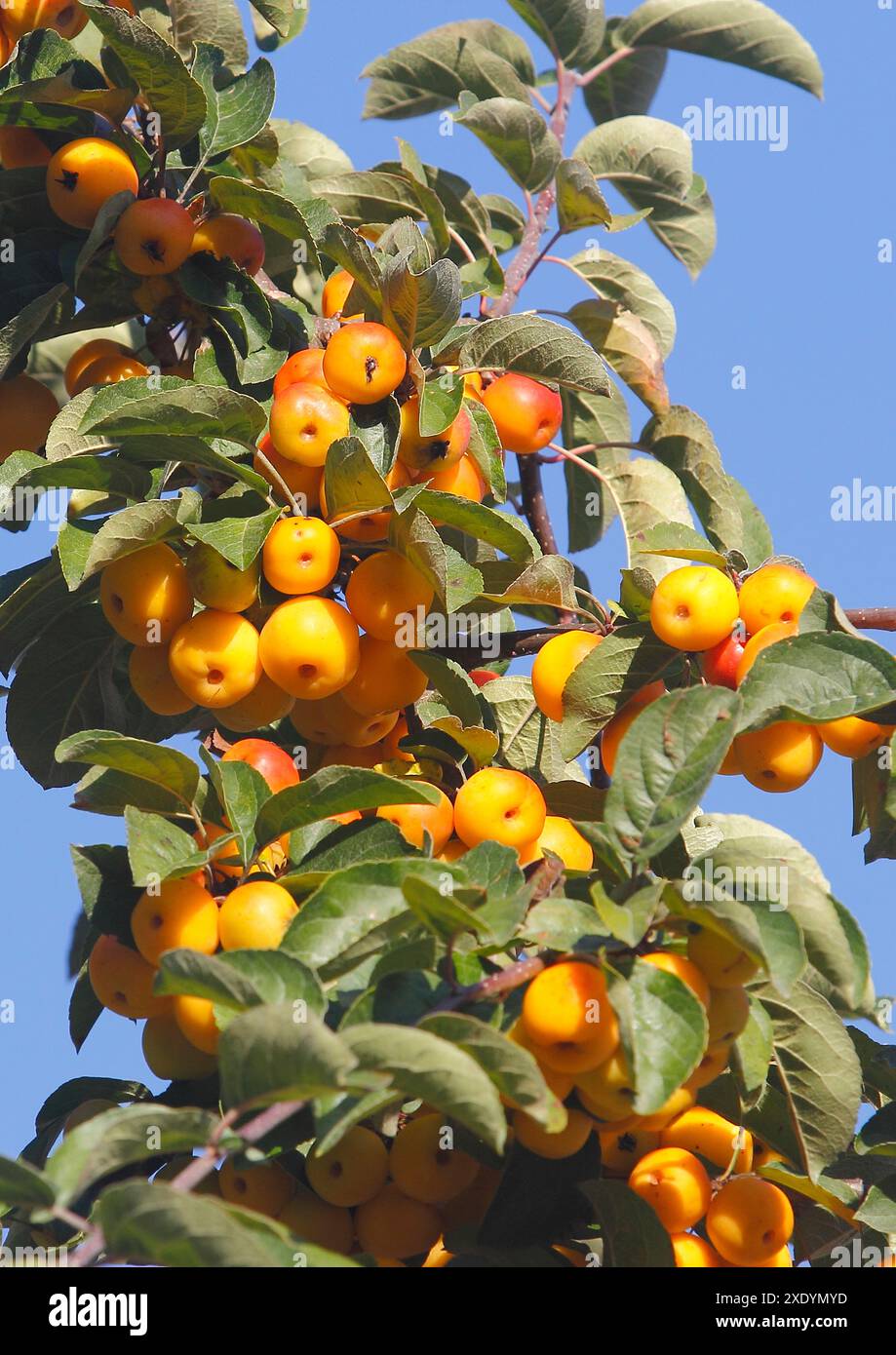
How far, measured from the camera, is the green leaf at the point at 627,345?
3482 mm

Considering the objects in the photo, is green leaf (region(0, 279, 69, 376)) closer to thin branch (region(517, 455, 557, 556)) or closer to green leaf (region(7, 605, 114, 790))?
green leaf (region(7, 605, 114, 790))

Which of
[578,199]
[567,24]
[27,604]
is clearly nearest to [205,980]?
[27,604]

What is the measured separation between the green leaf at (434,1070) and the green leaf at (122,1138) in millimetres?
210

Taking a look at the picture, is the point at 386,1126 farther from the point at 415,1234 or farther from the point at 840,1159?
the point at 840,1159

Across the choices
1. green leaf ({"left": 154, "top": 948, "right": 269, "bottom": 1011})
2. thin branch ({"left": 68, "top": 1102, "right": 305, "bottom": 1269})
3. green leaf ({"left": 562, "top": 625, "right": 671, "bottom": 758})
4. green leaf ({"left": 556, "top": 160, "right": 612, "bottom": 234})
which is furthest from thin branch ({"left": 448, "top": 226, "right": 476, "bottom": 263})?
thin branch ({"left": 68, "top": 1102, "right": 305, "bottom": 1269})

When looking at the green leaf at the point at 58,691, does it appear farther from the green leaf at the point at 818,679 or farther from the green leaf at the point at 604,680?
the green leaf at the point at 818,679

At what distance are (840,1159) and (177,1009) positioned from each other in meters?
1.09

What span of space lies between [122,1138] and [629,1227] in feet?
2.55

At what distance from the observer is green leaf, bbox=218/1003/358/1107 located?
5.41ft

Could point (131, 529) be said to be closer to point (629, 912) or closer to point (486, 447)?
point (486, 447)

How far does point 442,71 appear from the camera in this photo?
3.84m

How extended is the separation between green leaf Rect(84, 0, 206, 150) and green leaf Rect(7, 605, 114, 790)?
93 cm

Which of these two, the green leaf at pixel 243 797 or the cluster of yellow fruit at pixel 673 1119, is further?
the green leaf at pixel 243 797

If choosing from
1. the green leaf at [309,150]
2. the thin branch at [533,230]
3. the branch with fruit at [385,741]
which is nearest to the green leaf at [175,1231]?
the branch with fruit at [385,741]
